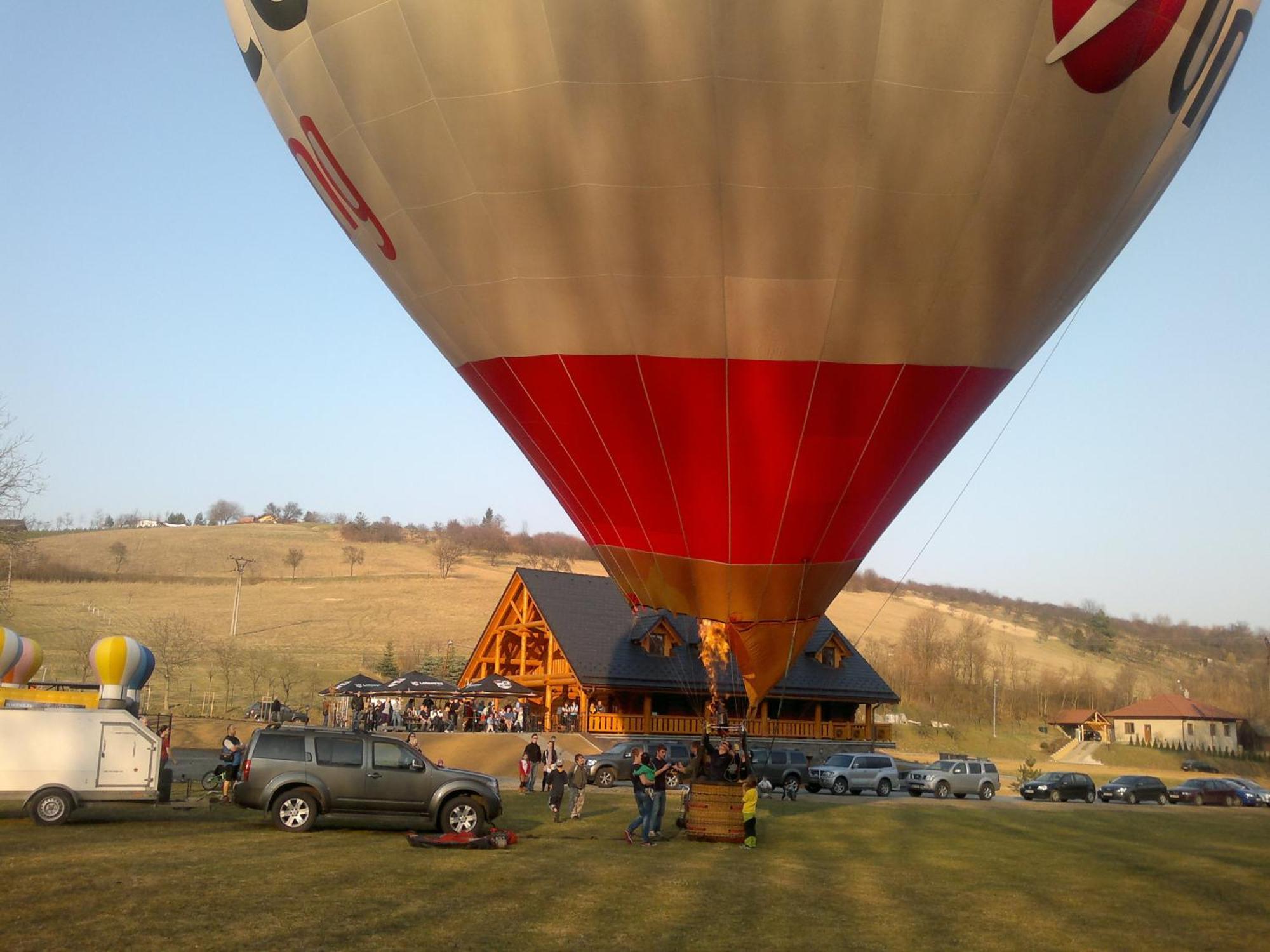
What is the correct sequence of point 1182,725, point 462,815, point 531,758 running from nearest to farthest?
point 462,815 < point 531,758 < point 1182,725

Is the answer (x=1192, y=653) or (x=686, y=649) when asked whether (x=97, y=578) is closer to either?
(x=686, y=649)

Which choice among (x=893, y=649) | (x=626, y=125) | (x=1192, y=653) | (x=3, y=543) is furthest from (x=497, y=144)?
(x=1192, y=653)

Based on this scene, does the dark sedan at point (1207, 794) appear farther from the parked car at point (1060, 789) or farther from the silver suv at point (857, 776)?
the silver suv at point (857, 776)

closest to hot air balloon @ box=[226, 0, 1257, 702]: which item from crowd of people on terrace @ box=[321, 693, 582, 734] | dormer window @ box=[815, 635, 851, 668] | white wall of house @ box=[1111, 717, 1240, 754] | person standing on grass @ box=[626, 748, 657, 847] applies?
person standing on grass @ box=[626, 748, 657, 847]

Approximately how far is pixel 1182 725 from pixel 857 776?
5538cm

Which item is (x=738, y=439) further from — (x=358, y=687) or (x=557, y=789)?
(x=358, y=687)

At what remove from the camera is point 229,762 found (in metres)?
18.7

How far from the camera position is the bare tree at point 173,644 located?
53.5m

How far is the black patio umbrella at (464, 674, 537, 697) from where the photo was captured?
35312mm

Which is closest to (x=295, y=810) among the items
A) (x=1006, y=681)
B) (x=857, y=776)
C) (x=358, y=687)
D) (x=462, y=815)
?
(x=462, y=815)

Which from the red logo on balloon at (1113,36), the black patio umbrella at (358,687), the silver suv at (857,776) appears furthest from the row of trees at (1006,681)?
the red logo on balloon at (1113,36)

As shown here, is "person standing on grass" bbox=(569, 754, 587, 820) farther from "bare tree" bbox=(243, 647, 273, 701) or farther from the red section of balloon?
"bare tree" bbox=(243, 647, 273, 701)

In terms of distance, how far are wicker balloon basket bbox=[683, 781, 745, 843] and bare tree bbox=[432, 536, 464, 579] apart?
85.0 meters

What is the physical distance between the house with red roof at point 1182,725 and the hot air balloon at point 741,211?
227 feet
